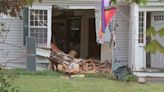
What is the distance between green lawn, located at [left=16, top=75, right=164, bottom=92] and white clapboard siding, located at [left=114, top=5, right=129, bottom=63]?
5247 mm

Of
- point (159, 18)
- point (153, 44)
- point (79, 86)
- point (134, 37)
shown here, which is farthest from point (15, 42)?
point (153, 44)

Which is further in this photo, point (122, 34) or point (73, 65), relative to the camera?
point (122, 34)

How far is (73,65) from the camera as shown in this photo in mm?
21094

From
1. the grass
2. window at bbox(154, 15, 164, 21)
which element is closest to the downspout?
window at bbox(154, 15, 164, 21)

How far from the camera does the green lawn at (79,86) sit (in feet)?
47.6

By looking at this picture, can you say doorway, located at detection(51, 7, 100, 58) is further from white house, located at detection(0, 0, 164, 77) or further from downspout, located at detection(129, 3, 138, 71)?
downspout, located at detection(129, 3, 138, 71)

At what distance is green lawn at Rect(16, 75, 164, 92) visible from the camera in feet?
47.6

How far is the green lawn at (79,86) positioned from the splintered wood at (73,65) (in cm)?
285

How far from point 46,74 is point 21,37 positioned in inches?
143

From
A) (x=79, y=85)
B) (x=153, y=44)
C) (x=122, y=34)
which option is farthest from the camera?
(x=122, y=34)

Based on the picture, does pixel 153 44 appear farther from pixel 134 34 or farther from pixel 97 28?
pixel 97 28

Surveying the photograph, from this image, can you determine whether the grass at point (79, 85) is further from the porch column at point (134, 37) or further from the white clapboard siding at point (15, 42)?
the white clapboard siding at point (15, 42)

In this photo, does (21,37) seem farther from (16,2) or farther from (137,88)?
(16,2)

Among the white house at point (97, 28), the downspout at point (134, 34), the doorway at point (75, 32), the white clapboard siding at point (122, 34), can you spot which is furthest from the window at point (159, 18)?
the doorway at point (75, 32)
